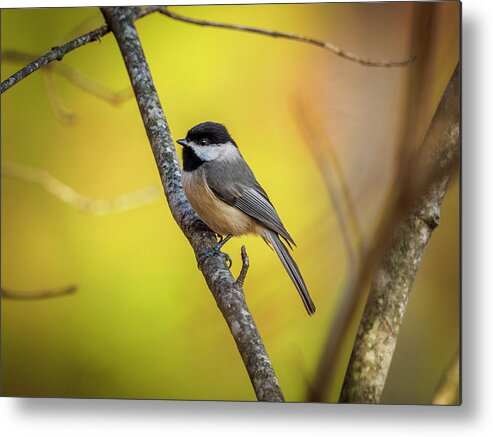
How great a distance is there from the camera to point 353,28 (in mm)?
2334

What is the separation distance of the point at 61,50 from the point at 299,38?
2.71 ft

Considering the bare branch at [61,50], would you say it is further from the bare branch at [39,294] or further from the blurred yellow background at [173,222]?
the bare branch at [39,294]

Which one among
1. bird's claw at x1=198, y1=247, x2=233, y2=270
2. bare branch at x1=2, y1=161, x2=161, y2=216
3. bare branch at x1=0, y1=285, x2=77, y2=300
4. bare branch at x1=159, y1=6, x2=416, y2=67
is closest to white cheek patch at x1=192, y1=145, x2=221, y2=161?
bare branch at x1=2, y1=161, x2=161, y2=216

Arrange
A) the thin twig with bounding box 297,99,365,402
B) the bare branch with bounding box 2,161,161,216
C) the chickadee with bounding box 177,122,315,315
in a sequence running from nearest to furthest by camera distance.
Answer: the thin twig with bounding box 297,99,365,402
the chickadee with bounding box 177,122,315,315
the bare branch with bounding box 2,161,161,216

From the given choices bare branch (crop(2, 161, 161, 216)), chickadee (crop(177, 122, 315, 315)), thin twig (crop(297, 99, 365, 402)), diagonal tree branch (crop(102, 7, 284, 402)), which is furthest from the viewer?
bare branch (crop(2, 161, 161, 216))

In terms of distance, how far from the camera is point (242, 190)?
2.34 metres

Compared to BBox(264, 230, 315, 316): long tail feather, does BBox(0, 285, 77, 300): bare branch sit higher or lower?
higher

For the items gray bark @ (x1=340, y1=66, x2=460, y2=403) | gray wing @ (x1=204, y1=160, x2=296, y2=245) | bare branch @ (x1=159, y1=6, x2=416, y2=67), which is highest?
bare branch @ (x1=159, y1=6, x2=416, y2=67)

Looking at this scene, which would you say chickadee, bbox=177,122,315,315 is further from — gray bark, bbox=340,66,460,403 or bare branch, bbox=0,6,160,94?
bare branch, bbox=0,6,160,94

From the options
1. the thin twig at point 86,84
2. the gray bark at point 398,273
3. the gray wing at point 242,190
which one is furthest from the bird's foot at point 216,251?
the thin twig at point 86,84

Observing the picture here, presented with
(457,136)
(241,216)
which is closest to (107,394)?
(241,216)

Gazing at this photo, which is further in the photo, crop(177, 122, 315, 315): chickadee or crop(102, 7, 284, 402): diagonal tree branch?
crop(177, 122, 315, 315): chickadee

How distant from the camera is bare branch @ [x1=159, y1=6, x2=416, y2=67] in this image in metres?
2.30

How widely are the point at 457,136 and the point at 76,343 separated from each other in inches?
57.5
